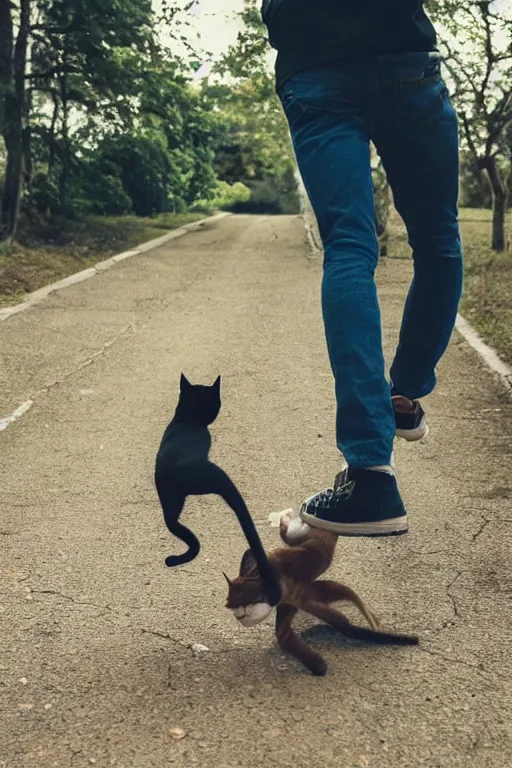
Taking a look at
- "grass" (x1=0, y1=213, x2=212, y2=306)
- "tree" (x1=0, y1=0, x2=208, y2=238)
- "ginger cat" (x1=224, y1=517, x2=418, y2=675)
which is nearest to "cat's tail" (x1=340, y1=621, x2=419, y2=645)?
"ginger cat" (x1=224, y1=517, x2=418, y2=675)

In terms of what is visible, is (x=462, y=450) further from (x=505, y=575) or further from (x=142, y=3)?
(x=142, y=3)

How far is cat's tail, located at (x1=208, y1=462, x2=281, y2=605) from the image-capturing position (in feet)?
6.34

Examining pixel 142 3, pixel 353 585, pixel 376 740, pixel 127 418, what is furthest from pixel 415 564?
pixel 142 3

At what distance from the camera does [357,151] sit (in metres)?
2.28

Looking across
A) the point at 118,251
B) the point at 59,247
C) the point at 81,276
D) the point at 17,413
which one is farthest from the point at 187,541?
the point at 118,251

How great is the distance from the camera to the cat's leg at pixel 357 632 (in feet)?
7.56

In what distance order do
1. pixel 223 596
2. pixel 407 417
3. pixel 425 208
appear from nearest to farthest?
pixel 425 208 → pixel 223 596 → pixel 407 417

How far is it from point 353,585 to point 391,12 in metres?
1.64

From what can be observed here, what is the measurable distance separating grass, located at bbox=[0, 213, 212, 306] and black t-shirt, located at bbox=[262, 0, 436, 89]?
8154 mm

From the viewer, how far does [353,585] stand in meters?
2.73

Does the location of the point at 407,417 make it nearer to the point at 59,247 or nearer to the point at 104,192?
the point at 59,247

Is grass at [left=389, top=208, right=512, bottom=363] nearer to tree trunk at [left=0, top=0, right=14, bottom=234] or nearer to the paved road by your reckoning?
the paved road

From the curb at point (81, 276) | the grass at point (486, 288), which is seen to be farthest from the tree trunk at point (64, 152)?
the grass at point (486, 288)

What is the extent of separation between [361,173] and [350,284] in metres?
0.30
